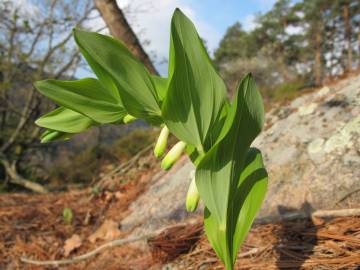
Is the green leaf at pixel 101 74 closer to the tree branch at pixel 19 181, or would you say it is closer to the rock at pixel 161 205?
the rock at pixel 161 205

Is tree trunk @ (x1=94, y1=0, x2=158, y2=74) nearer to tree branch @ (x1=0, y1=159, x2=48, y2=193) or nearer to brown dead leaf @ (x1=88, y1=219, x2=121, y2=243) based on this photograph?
brown dead leaf @ (x1=88, y1=219, x2=121, y2=243)

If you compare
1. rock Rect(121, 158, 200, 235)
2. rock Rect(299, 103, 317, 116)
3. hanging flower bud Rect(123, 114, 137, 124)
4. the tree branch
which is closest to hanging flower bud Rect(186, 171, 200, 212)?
hanging flower bud Rect(123, 114, 137, 124)

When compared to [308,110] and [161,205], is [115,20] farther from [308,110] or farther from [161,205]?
[308,110]

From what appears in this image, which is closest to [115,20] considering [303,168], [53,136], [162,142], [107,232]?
[107,232]

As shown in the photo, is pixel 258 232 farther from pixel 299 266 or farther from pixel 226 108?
pixel 226 108

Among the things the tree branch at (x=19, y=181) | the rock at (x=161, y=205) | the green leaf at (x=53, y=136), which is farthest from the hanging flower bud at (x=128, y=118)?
the tree branch at (x=19, y=181)

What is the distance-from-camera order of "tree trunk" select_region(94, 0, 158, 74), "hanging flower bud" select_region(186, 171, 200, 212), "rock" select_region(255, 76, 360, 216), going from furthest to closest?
"tree trunk" select_region(94, 0, 158, 74) < "rock" select_region(255, 76, 360, 216) < "hanging flower bud" select_region(186, 171, 200, 212)
